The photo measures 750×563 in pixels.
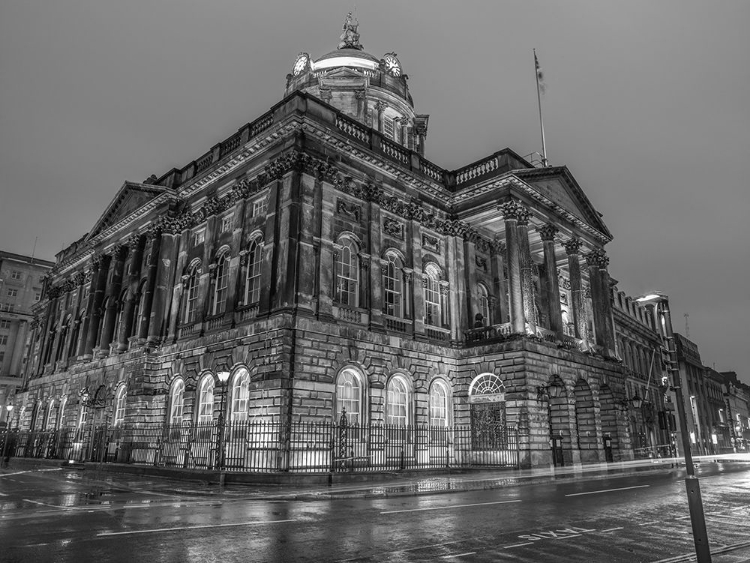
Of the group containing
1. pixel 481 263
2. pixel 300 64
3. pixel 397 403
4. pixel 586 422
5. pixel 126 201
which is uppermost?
pixel 300 64

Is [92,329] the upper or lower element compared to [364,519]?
upper

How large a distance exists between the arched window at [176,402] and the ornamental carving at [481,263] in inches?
653

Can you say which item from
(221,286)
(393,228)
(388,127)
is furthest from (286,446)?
(388,127)

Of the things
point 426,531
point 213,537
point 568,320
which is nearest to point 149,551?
point 213,537

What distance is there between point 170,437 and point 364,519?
50.6 feet

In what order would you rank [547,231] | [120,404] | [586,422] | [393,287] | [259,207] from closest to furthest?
[259,207] < [393,287] < [586,422] < [120,404] < [547,231]

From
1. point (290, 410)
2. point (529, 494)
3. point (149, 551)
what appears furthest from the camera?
point (290, 410)

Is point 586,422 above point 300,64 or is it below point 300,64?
below

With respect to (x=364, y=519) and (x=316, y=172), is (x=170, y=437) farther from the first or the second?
(x=364, y=519)

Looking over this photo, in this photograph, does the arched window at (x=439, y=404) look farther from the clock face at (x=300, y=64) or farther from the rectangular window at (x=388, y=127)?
the clock face at (x=300, y=64)

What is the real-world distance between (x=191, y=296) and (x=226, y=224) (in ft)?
13.4

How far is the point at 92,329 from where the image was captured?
108 ft

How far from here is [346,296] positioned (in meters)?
23.5

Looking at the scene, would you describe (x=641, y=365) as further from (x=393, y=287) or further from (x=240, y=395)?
(x=240, y=395)
